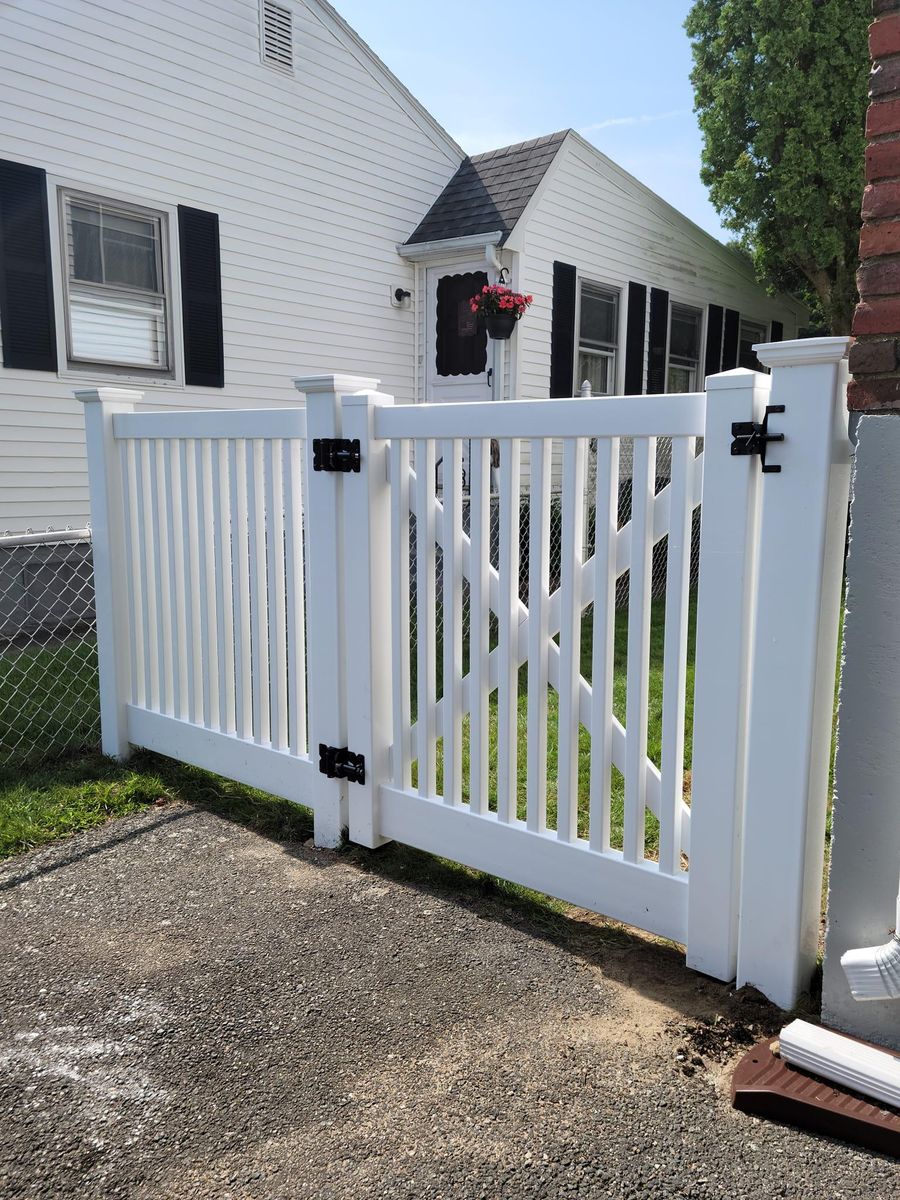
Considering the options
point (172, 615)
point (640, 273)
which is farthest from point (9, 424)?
point (640, 273)

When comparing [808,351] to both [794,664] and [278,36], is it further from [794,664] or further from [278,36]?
[278,36]

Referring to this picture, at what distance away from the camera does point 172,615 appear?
3.61 metres

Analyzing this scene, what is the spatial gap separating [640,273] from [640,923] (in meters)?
9.81

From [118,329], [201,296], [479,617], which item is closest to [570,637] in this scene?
[479,617]

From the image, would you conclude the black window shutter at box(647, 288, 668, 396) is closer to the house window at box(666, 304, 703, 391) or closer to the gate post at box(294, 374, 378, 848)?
the house window at box(666, 304, 703, 391)

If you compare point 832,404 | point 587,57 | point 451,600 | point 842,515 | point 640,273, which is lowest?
point 451,600

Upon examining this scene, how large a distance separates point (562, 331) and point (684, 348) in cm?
297

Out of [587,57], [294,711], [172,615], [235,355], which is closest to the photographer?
[294,711]

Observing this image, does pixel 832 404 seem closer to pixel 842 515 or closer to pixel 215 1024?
pixel 842 515

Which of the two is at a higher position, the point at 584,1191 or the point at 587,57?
the point at 587,57

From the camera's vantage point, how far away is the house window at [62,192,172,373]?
6691 millimetres

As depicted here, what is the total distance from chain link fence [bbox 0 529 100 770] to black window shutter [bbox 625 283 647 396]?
255 inches

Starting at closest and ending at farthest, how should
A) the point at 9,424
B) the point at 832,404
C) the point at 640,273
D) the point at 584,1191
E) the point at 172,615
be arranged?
the point at 584,1191, the point at 832,404, the point at 172,615, the point at 9,424, the point at 640,273

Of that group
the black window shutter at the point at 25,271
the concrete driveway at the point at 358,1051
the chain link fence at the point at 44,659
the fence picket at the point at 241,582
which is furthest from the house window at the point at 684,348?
the concrete driveway at the point at 358,1051
